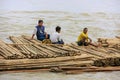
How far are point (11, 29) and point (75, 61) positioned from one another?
1319 centimetres

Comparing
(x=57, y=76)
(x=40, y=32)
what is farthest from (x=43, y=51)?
(x=40, y=32)

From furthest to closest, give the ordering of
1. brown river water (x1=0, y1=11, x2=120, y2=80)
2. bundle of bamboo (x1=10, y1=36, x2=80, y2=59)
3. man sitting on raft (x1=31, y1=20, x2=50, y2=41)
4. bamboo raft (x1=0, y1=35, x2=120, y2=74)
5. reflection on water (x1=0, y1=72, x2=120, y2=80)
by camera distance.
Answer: brown river water (x1=0, y1=11, x2=120, y2=80) → man sitting on raft (x1=31, y1=20, x2=50, y2=41) → bundle of bamboo (x1=10, y1=36, x2=80, y2=59) → bamboo raft (x1=0, y1=35, x2=120, y2=74) → reflection on water (x1=0, y1=72, x2=120, y2=80)

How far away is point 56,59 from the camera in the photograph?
1257cm

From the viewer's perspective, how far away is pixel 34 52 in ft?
42.9

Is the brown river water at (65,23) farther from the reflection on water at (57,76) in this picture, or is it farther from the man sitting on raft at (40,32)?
the reflection on water at (57,76)

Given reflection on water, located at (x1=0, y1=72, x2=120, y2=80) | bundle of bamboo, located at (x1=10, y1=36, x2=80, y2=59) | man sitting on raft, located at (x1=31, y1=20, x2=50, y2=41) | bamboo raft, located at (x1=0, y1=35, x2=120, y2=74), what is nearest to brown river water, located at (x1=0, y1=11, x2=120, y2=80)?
man sitting on raft, located at (x1=31, y1=20, x2=50, y2=41)

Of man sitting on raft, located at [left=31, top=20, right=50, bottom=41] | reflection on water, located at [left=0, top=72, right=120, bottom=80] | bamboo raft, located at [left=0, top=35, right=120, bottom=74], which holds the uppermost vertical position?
man sitting on raft, located at [left=31, top=20, right=50, bottom=41]

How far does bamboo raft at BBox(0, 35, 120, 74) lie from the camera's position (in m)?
12.2

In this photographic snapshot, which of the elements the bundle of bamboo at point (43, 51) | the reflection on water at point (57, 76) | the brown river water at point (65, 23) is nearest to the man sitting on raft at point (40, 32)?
the bundle of bamboo at point (43, 51)

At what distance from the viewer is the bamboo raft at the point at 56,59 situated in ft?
40.0

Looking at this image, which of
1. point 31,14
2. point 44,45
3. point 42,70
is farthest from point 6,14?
point 42,70

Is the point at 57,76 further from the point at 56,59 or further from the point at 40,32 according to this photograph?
the point at 40,32

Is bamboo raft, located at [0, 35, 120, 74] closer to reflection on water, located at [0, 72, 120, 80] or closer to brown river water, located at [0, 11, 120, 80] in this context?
reflection on water, located at [0, 72, 120, 80]

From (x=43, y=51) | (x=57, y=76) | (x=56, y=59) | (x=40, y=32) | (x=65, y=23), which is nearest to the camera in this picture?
(x=57, y=76)
